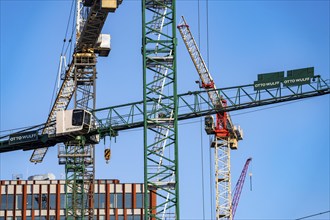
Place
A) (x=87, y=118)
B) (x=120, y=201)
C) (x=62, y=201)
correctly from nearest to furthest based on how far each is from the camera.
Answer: (x=87, y=118)
(x=120, y=201)
(x=62, y=201)

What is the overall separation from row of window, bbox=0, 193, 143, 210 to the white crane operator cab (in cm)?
6412

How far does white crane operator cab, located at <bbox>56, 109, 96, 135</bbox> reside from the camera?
120781 mm

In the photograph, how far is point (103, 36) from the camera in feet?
447

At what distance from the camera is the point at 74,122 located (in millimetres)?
121000

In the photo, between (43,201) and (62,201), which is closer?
(43,201)

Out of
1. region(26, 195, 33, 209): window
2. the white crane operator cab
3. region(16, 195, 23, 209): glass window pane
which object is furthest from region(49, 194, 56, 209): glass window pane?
the white crane operator cab

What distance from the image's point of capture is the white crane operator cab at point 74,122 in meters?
121

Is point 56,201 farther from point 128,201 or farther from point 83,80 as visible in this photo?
point 83,80

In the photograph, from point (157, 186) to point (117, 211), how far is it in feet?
302

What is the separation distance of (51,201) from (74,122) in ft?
220

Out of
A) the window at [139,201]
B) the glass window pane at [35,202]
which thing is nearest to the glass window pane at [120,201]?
the window at [139,201]

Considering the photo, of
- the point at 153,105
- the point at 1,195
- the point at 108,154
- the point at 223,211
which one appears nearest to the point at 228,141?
the point at 223,211

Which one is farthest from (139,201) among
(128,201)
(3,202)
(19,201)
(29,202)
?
(3,202)

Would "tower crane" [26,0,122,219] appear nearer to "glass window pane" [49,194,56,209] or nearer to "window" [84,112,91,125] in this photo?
"window" [84,112,91,125]
